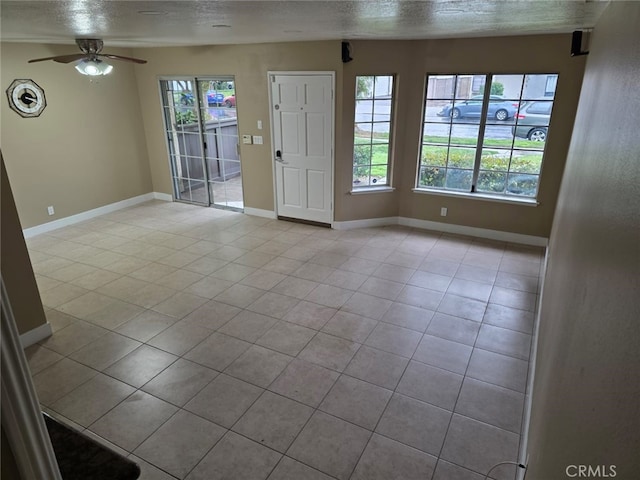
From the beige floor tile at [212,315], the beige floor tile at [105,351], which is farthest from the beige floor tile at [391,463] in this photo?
the beige floor tile at [105,351]

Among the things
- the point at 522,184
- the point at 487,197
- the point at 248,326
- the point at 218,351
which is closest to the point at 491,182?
the point at 487,197

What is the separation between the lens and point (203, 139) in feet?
21.9

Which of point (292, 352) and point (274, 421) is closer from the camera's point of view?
point (274, 421)

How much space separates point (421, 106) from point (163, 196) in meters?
4.70

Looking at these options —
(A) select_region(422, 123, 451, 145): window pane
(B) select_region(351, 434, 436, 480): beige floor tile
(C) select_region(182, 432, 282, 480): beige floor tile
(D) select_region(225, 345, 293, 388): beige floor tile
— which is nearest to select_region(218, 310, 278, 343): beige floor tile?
(D) select_region(225, 345, 293, 388): beige floor tile

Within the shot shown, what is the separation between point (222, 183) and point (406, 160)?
3.34 meters

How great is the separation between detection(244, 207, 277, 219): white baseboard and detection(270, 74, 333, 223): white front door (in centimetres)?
25

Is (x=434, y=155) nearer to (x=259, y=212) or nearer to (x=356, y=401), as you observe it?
(x=259, y=212)

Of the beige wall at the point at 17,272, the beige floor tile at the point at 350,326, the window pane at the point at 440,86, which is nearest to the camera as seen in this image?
the beige wall at the point at 17,272

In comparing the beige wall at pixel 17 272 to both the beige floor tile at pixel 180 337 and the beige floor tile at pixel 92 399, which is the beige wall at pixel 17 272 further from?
the beige floor tile at pixel 180 337

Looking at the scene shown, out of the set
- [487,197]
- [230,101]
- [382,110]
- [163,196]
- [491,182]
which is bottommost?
[163,196]

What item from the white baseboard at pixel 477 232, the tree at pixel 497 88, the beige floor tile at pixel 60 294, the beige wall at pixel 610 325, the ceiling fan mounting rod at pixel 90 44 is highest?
the ceiling fan mounting rod at pixel 90 44

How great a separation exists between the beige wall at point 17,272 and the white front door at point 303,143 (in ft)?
11.3

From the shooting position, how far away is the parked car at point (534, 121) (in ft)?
16.0
